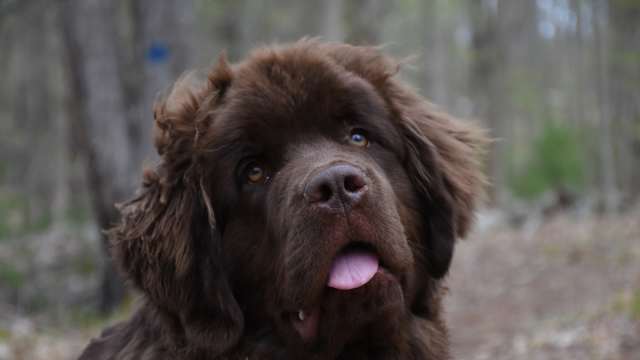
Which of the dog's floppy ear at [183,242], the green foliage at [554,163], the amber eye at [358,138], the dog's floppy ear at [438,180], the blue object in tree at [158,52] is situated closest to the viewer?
the dog's floppy ear at [183,242]

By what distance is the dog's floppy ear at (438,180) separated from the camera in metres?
4.34

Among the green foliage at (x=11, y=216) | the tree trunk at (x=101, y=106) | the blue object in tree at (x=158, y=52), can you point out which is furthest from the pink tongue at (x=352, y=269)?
the green foliage at (x=11, y=216)

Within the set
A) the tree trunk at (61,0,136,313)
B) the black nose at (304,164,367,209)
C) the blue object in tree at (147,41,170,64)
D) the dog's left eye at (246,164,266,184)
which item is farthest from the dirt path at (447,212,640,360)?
the blue object in tree at (147,41,170,64)

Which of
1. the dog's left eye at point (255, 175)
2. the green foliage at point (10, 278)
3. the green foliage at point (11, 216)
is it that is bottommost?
the green foliage at point (11, 216)

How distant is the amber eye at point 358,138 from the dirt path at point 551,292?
3266 mm

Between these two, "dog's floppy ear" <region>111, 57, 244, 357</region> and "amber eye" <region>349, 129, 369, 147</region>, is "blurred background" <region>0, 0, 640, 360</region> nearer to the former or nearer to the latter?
"amber eye" <region>349, 129, 369, 147</region>

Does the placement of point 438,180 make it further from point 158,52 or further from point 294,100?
point 158,52

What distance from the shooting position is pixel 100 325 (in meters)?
10.1

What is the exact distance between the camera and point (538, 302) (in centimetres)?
1030

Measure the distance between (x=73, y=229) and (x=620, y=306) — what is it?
13335 mm

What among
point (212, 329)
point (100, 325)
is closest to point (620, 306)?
point (212, 329)

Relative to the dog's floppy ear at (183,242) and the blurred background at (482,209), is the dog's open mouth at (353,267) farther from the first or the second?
the blurred background at (482,209)

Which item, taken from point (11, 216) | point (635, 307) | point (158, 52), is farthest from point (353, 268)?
point (11, 216)

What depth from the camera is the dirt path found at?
6961mm
